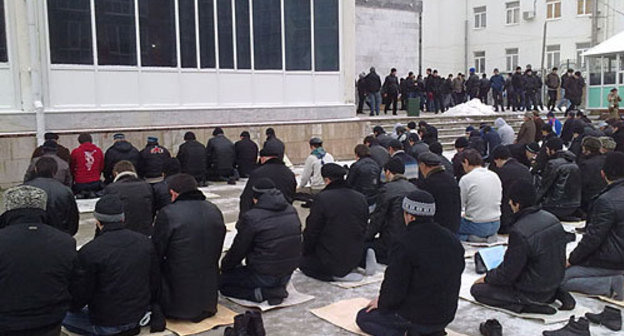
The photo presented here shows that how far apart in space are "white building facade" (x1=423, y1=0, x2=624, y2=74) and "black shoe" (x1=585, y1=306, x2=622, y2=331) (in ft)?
91.1

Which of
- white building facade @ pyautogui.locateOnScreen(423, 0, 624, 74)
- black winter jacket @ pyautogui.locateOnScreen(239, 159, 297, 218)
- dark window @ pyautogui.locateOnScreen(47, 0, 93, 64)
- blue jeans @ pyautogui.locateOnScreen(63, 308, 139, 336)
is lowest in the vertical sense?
blue jeans @ pyautogui.locateOnScreen(63, 308, 139, 336)

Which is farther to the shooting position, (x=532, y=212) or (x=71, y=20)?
(x=71, y=20)

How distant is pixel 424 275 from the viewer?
169 inches

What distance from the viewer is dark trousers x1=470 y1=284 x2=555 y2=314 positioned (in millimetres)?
5402

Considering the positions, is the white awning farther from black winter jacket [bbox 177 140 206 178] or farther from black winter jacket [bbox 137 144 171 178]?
black winter jacket [bbox 137 144 171 178]

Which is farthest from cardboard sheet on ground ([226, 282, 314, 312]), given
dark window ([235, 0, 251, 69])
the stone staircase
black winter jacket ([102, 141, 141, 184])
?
the stone staircase

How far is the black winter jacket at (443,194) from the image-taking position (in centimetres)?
700

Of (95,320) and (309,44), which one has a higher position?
(309,44)

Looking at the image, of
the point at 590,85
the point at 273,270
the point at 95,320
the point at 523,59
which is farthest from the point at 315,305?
the point at 523,59

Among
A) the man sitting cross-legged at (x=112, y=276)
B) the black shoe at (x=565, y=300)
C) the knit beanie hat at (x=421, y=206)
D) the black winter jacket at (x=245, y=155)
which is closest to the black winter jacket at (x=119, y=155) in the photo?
the black winter jacket at (x=245, y=155)

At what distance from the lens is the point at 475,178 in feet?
25.6

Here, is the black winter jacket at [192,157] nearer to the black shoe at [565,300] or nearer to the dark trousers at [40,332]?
the dark trousers at [40,332]

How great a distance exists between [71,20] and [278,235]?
9.65 m

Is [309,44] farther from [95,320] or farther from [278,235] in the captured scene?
[95,320]
